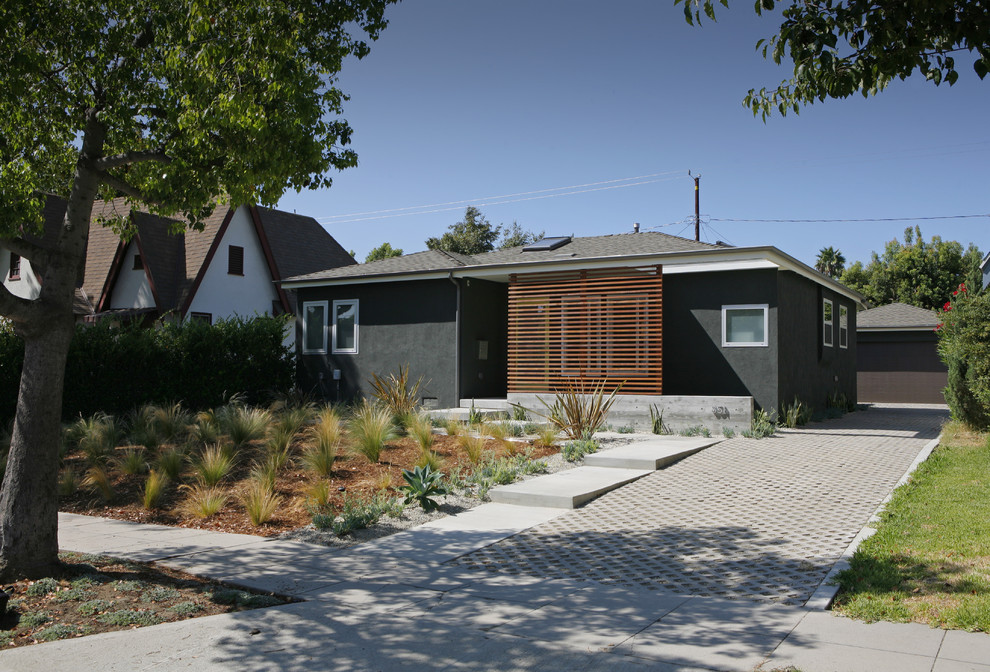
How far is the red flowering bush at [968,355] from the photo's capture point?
44.1 ft

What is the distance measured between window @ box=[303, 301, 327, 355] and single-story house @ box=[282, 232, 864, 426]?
0.03 meters

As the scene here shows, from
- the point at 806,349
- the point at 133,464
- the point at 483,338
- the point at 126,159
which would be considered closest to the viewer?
the point at 126,159

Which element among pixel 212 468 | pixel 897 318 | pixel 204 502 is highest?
pixel 897 318

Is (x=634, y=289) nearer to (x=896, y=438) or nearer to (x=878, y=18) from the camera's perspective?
(x=896, y=438)

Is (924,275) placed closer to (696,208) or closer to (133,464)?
(696,208)

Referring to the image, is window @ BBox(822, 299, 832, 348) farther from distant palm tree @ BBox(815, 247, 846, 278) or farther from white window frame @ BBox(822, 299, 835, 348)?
distant palm tree @ BBox(815, 247, 846, 278)

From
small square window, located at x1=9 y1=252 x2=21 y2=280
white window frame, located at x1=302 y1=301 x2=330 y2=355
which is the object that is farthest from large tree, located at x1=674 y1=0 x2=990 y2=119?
small square window, located at x1=9 y1=252 x2=21 y2=280

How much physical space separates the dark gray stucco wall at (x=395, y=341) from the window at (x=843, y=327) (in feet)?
36.9

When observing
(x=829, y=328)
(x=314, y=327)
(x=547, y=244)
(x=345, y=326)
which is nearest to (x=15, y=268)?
(x=314, y=327)

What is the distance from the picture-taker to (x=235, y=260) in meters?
26.1

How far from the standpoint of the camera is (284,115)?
7430mm

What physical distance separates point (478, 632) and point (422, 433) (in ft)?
23.8

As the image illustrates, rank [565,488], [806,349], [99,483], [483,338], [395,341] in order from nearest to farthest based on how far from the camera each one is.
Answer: [565,488] → [99,483] → [806,349] → [483,338] → [395,341]

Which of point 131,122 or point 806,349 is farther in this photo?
point 806,349
